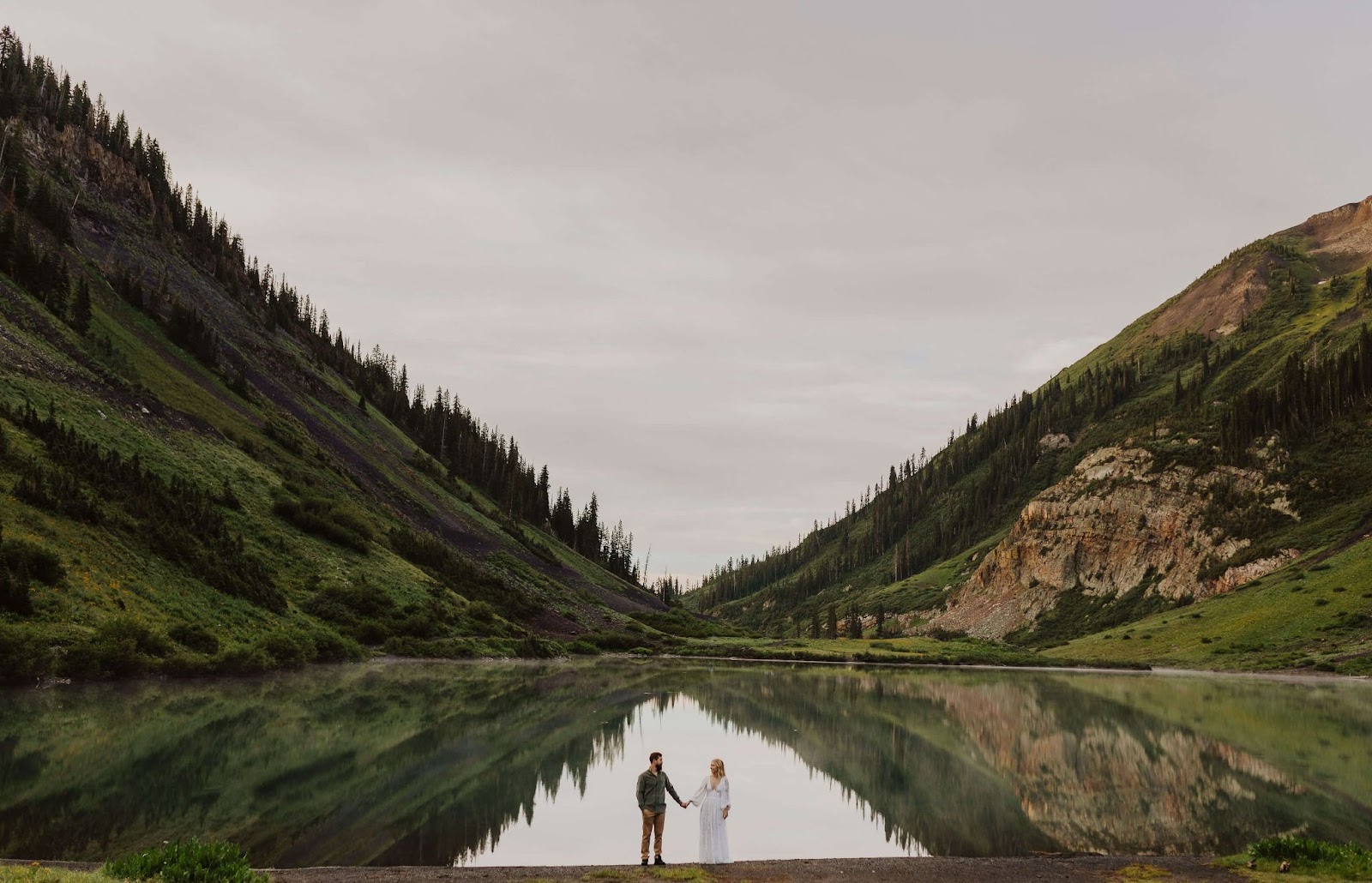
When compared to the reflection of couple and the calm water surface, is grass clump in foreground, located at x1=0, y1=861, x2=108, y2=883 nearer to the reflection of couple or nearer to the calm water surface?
the calm water surface

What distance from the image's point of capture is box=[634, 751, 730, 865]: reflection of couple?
17094 mm

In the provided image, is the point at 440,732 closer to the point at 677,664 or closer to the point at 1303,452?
the point at 677,664

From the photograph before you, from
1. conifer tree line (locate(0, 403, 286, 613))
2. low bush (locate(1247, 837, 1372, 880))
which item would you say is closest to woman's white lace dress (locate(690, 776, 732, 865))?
low bush (locate(1247, 837, 1372, 880))

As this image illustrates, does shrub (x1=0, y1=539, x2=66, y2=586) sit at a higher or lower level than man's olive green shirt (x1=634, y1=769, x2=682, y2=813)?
higher

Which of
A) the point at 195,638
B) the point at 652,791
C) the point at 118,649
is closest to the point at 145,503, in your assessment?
the point at 195,638

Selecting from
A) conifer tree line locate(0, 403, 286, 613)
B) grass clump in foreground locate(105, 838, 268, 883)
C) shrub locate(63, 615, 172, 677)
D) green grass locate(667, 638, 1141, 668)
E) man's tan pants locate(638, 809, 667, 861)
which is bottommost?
green grass locate(667, 638, 1141, 668)

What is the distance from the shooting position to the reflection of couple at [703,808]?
1709 cm

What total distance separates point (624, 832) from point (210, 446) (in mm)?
77507

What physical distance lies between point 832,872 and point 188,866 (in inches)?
434

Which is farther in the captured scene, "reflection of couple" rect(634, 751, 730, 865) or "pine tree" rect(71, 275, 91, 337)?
"pine tree" rect(71, 275, 91, 337)

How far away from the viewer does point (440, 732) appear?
33812 millimetres

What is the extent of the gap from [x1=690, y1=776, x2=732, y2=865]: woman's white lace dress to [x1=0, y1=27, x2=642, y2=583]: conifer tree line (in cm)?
9735

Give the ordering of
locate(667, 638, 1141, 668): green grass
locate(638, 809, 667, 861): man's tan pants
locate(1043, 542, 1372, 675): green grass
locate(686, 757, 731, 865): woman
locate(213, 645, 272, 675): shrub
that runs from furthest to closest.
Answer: locate(667, 638, 1141, 668): green grass, locate(1043, 542, 1372, 675): green grass, locate(213, 645, 272, 675): shrub, locate(638, 809, 667, 861): man's tan pants, locate(686, 757, 731, 865): woman

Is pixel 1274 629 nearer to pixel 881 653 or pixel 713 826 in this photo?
pixel 881 653
